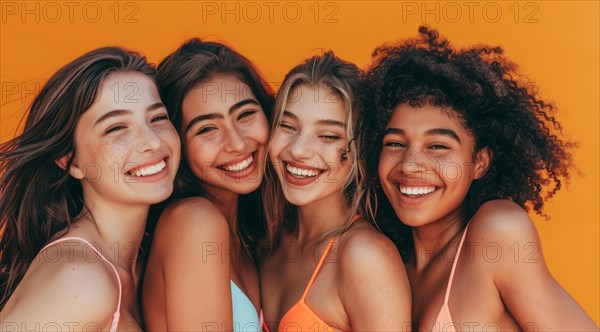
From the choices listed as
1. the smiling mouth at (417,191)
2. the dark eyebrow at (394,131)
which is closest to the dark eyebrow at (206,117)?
the dark eyebrow at (394,131)

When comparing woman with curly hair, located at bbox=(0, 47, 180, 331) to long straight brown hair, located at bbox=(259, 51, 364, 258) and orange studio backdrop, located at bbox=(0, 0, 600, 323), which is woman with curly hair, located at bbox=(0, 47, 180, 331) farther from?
orange studio backdrop, located at bbox=(0, 0, 600, 323)

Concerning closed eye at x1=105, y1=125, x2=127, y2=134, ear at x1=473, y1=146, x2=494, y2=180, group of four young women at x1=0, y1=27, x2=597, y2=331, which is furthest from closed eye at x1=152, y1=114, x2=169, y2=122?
ear at x1=473, y1=146, x2=494, y2=180

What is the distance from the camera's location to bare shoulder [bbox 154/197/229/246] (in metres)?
2.64

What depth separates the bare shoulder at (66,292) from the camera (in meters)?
2.23

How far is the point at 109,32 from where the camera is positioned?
4285mm

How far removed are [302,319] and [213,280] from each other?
0.29 meters

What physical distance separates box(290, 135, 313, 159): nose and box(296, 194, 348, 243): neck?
209 millimetres

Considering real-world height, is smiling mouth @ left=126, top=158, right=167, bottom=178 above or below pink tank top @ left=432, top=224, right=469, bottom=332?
above

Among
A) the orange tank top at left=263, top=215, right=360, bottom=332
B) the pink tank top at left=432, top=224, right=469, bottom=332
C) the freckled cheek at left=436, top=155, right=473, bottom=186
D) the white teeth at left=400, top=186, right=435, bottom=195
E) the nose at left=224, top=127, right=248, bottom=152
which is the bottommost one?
the orange tank top at left=263, top=215, right=360, bottom=332

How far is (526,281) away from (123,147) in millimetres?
1215

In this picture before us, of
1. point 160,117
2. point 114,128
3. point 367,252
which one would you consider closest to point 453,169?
point 367,252

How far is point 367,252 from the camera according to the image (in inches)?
101

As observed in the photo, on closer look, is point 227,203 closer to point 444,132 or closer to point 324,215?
point 324,215

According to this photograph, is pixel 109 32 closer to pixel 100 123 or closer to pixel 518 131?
pixel 100 123
